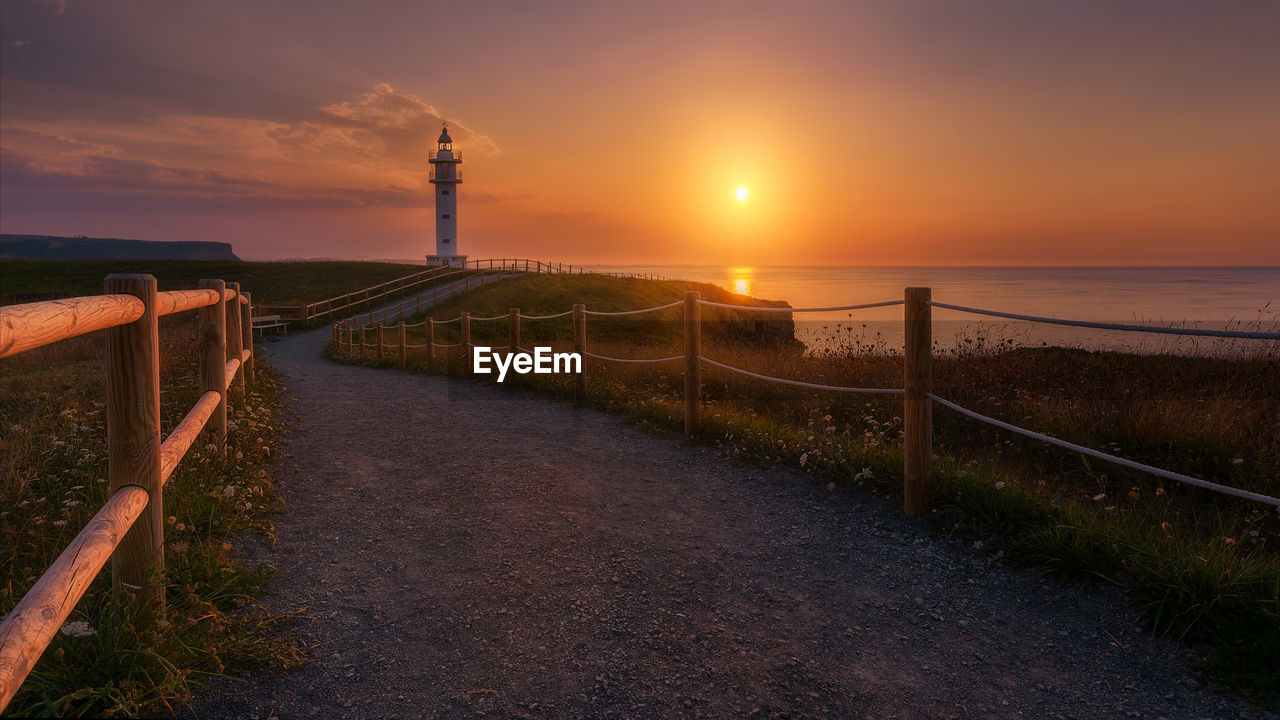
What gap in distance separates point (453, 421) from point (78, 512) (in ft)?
16.9

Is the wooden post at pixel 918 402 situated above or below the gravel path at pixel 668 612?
above

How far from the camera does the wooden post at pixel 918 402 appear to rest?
4.95 metres

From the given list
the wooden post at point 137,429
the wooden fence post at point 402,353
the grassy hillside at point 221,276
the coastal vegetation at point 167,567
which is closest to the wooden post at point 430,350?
the wooden fence post at point 402,353

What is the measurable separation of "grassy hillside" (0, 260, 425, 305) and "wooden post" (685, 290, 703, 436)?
36958 mm

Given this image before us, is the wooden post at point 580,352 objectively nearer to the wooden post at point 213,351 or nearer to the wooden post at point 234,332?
the wooden post at point 234,332

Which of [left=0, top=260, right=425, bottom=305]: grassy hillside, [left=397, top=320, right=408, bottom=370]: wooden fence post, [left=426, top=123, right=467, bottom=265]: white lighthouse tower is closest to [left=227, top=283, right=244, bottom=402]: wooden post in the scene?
[left=397, top=320, right=408, bottom=370]: wooden fence post

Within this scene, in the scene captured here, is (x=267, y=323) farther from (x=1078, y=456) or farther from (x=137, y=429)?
(x=1078, y=456)

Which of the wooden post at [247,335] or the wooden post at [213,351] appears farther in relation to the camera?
the wooden post at [247,335]

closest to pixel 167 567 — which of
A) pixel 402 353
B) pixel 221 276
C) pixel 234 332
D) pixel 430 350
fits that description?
pixel 234 332

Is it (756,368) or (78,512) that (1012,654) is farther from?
(756,368)

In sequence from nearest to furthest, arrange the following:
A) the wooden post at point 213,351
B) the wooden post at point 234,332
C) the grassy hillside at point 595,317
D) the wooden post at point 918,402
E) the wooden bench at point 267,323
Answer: the wooden post at point 918,402, the wooden post at point 213,351, the wooden post at point 234,332, the wooden bench at point 267,323, the grassy hillside at point 595,317

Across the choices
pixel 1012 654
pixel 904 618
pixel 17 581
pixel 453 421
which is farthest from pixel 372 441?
pixel 1012 654

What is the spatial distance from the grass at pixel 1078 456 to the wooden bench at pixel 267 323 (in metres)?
20.2

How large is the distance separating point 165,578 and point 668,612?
2.38 metres
